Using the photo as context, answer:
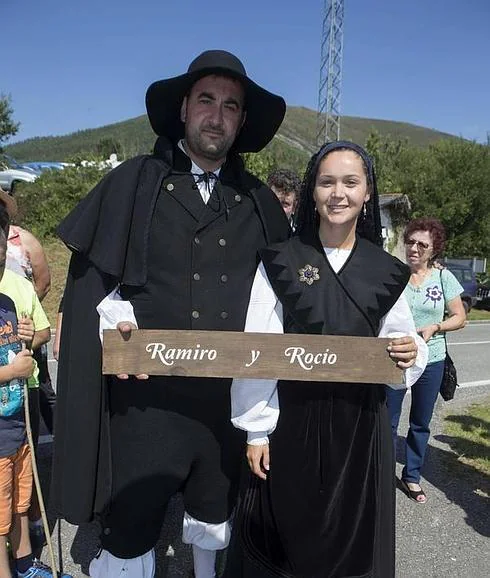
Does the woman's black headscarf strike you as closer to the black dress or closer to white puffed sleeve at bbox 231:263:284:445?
the black dress

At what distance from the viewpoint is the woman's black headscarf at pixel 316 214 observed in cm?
203

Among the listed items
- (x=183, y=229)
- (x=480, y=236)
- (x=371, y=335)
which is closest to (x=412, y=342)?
(x=371, y=335)

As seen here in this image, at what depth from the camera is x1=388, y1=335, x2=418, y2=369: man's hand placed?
1891mm

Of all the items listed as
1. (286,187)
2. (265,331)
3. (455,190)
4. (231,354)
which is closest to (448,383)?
(286,187)

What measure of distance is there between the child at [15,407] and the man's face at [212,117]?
94 centimetres

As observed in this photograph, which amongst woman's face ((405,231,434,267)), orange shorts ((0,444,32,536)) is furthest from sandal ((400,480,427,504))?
orange shorts ((0,444,32,536))

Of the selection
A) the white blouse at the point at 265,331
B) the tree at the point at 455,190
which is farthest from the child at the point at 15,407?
the tree at the point at 455,190

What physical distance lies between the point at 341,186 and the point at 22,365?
58.3 inches

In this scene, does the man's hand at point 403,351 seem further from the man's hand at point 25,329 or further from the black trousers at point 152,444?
the man's hand at point 25,329

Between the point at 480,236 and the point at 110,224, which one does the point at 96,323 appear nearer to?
the point at 110,224

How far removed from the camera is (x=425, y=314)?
11.8 feet

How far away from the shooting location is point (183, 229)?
2.09 metres

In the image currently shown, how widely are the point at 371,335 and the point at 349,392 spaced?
0.23 meters

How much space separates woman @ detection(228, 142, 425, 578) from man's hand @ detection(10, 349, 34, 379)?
91 centimetres
